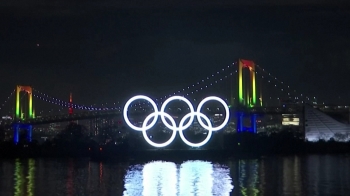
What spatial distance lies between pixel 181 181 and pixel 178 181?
0.27 ft

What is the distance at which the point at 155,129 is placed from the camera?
181 ft

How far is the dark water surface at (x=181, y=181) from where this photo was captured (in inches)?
786

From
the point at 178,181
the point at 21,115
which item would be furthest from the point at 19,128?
the point at 178,181

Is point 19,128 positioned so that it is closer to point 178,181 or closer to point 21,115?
point 21,115

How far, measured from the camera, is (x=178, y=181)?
22.9 m

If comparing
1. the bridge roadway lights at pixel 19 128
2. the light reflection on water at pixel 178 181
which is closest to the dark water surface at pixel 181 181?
the light reflection on water at pixel 178 181

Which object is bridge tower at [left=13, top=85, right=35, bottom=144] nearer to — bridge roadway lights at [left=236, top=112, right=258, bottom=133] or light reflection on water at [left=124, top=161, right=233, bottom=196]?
bridge roadway lights at [left=236, top=112, right=258, bottom=133]

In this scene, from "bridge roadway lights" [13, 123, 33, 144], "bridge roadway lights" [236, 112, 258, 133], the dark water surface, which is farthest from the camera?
"bridge roadway lights" [13, 123, 33, 144]

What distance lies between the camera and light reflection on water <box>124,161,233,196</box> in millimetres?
19830

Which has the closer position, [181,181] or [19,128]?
[181,181]

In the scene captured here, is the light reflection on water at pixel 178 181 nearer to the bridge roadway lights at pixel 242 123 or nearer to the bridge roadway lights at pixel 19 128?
the bridge roadway lights at pixel 242 123

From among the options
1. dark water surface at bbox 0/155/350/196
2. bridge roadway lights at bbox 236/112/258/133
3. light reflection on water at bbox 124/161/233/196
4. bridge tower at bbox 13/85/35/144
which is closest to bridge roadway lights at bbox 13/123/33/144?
bridge tower at bbox 13/85/35/144

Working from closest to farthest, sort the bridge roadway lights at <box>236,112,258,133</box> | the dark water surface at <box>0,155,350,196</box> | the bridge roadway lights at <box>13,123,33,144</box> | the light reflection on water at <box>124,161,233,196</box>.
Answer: the light reflection on water at <box>124,161,233,196</box> < the dark water surface at <box>0,155,350,196</box> < the bridge roadway lights at <box>236,112,258,133</box> < the bridge roadway lights at <box>13,123,33,144</box>

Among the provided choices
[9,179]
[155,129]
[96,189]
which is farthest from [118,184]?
[155,129]
